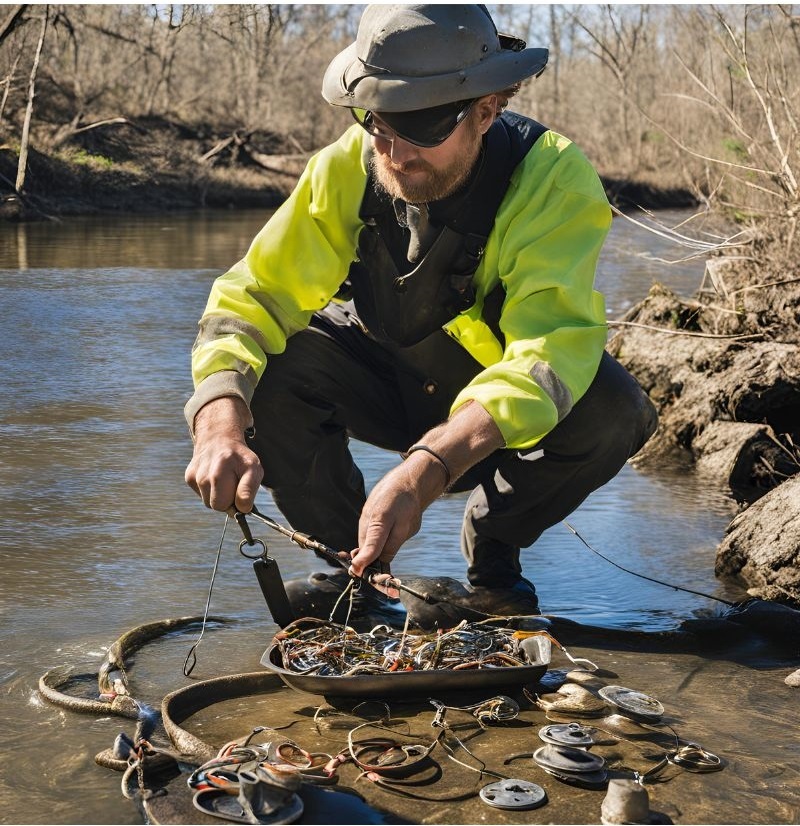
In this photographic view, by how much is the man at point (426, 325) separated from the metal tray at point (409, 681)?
0.29m

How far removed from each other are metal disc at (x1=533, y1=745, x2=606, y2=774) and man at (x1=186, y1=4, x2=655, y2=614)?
1.80 feet

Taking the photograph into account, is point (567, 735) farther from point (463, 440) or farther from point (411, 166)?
point (411, 166)

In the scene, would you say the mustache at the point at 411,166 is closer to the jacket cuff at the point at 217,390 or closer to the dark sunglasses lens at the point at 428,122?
the dark sunglasses lens at the point at 428,122

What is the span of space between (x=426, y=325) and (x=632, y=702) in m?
1.24

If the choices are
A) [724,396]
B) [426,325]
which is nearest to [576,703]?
[426,325]

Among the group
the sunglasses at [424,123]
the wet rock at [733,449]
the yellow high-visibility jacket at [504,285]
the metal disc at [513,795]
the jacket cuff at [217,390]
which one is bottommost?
the metal disc at [513,795]

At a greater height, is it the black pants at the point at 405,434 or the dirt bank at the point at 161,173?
the dirt bank at the point at 161,173

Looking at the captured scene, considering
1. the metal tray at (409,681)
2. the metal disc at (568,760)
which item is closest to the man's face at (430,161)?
the metal tray at (409,681)

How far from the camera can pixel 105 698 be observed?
110 inches

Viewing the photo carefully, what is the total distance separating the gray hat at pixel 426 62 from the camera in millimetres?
2969

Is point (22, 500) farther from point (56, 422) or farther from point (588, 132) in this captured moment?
point (588, 132)

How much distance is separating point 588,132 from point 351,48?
101 feet

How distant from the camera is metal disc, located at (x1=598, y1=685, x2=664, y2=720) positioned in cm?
270

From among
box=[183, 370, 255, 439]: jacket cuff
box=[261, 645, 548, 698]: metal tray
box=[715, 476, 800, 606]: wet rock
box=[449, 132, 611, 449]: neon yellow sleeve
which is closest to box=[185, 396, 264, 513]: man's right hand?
box=[183, 370, 255, 439]: jacket cuff
